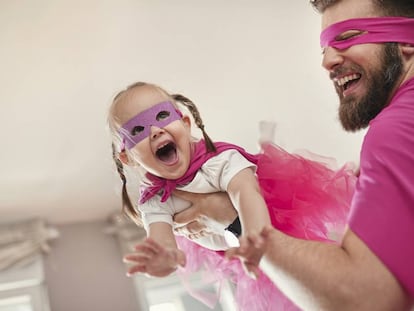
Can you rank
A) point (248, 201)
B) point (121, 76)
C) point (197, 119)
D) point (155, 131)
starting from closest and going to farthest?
point (248, 201)
point (155, 131)
point (197, 119)
point (121, 76)

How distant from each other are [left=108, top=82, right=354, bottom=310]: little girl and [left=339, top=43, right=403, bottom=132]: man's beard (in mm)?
149

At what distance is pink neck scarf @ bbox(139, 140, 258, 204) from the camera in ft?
4.16

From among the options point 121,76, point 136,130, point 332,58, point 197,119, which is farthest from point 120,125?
point 121,76

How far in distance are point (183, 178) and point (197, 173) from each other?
0.03 meters

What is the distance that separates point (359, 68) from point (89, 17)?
4.33 feet

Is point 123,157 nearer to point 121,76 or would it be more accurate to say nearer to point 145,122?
point 145,122

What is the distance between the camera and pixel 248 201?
3.78 feet

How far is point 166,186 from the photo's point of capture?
1.28m

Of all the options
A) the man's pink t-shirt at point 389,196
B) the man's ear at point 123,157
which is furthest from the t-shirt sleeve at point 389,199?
the man's ear at point 123,157

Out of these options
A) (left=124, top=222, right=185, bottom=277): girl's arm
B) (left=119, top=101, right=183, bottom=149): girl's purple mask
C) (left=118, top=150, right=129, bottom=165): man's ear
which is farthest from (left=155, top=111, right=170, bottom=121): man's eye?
(left=124, top=222, right=185, bottom=277): girl's arm

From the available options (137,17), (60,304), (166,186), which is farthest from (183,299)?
(166,186)

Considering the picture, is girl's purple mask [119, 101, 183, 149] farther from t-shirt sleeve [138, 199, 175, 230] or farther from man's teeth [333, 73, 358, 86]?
man's teeth [333, 73, 358, 86]

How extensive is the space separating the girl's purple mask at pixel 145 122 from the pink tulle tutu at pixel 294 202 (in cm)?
21

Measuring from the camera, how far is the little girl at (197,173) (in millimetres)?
1255
